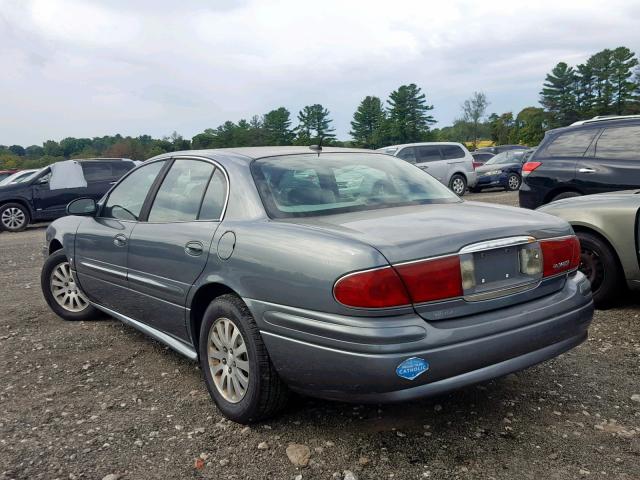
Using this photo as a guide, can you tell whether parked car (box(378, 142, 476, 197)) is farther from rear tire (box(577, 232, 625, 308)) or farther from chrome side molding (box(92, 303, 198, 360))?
chrome side molding (box(92, 303, 198, 360))

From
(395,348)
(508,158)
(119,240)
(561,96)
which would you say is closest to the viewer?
(395,348)

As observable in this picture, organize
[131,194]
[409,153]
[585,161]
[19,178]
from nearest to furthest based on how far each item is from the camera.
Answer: [131,194] → [585,161] → [19,178] → [409,153]

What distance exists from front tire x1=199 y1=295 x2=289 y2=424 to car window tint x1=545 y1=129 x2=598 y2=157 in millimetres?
6008

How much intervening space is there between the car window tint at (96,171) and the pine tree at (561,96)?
73130 millimetres

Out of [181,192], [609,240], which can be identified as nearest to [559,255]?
[609,240]

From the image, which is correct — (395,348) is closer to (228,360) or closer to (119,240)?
(228,360)

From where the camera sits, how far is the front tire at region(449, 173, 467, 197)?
60.3 feet

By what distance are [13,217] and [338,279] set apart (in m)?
14.2

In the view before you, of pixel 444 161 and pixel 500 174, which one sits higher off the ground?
pixel 444 161

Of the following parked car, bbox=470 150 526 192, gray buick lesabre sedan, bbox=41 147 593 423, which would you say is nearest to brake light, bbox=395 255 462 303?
gray buick lesabre sedan, bbox=41 147 593 423

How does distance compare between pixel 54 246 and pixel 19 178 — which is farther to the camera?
pixel 19 178

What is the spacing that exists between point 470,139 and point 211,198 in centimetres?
9235

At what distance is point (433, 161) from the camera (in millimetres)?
18234

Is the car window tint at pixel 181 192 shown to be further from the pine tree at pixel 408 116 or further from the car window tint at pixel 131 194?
the pine tree at pixel 408 116
